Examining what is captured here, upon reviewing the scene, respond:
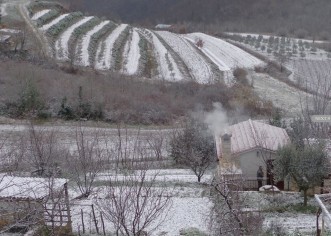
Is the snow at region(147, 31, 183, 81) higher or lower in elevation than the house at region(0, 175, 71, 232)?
higher

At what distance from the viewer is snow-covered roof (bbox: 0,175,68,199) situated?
13586 millimetres

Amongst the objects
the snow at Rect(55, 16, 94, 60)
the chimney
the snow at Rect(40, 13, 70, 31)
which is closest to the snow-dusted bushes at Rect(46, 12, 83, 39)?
the snow at Rect(40, 13, 70, 31)

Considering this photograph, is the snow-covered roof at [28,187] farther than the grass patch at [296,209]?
No

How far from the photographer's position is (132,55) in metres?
41.9

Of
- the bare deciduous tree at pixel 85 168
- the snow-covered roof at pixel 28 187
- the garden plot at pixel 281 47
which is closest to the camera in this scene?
the snow-covered roof at pixel 28 187

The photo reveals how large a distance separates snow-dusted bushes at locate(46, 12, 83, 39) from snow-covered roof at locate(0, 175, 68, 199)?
2874 centimetres

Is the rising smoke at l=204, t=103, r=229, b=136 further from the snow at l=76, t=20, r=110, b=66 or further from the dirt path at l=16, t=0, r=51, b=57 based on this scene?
the dirt path at l=16, t=0, r=51, b=57

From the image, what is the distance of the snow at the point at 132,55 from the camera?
37866 millimetres

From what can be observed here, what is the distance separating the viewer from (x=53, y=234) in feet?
43.5

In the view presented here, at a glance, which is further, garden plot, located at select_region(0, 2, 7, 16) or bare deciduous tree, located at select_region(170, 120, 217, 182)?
garden plot, located at select_region(0, 2, 7, 16)

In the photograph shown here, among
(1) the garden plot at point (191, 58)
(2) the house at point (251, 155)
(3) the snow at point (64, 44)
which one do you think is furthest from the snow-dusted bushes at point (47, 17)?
(2) the house at point (251, 155)

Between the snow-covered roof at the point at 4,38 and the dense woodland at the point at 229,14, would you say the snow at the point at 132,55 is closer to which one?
the snow-covered roof at the point at 4,38

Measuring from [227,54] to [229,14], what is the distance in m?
38.2

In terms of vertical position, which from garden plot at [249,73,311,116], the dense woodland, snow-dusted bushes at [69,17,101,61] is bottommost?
garden plot at [249,73,311,116]
